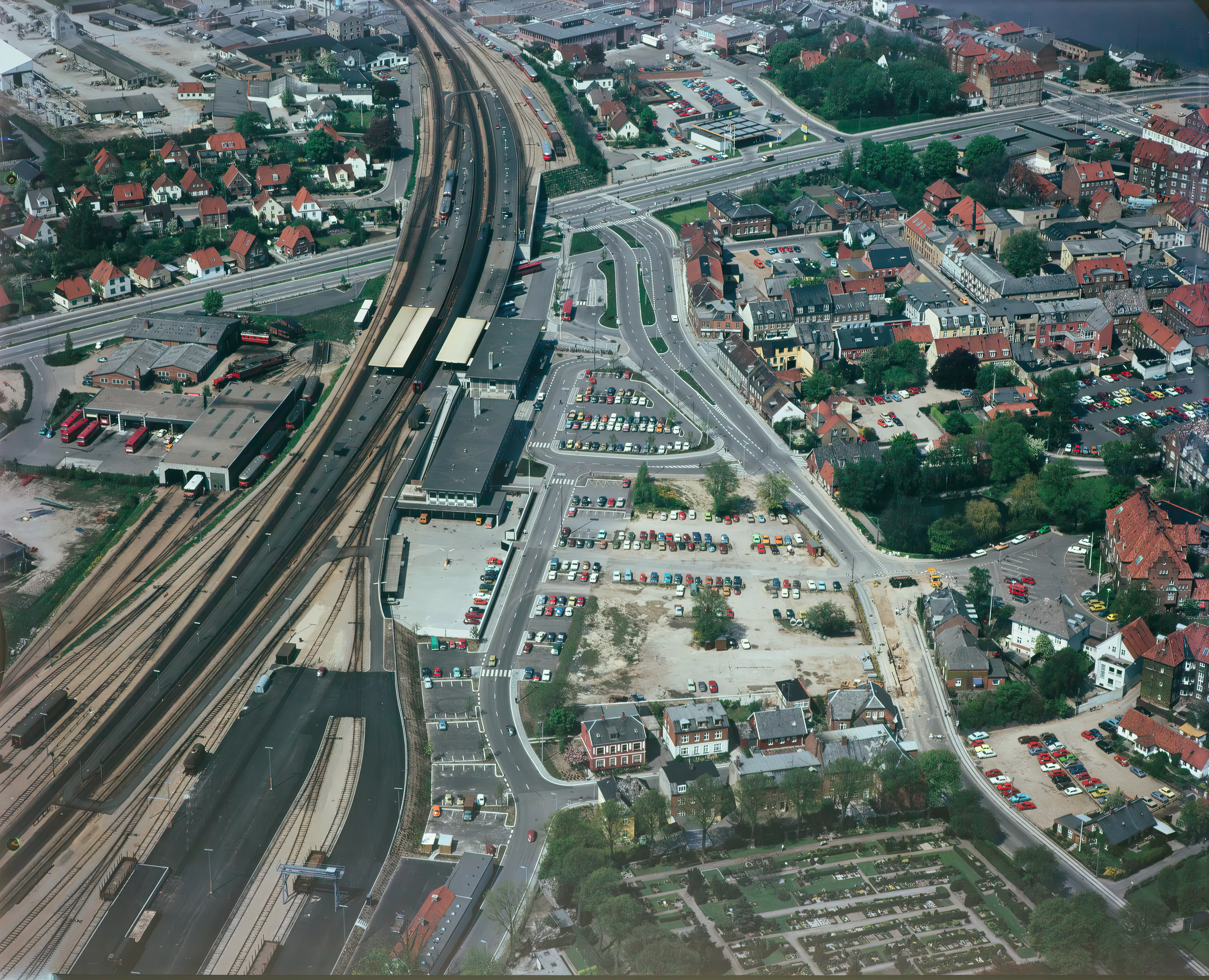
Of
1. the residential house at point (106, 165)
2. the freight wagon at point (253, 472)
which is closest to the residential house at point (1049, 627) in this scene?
the freight wagon at point (253, 472)

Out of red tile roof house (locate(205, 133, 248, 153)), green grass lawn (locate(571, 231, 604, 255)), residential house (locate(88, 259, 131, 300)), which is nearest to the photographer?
residential house (locate(88, 259, 131, 300))

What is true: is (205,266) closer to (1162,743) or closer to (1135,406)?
(1135,406)

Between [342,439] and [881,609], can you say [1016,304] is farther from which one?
[342,439]

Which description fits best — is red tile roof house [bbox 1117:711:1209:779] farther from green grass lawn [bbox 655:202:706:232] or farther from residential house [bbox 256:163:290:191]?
residential house [bbox 256:163:290:191]

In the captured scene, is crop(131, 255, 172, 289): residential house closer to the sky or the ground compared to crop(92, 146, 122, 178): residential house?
closer to the ground

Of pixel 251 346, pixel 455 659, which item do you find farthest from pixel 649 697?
pixel 251 346

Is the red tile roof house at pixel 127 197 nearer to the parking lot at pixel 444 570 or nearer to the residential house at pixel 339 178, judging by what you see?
the residential house at pixel 339 178

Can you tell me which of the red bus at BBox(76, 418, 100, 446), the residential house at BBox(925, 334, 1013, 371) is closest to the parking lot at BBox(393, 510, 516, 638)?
the red bus at BBox(76, 418, 100, 446)

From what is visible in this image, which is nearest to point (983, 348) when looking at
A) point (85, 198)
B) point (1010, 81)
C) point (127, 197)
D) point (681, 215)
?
point (681, 215)
